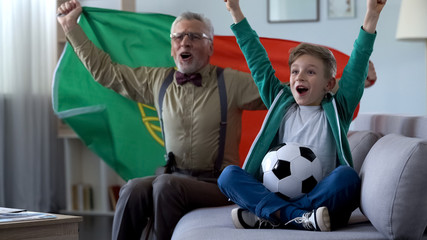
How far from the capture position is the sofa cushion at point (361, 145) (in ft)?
7.23

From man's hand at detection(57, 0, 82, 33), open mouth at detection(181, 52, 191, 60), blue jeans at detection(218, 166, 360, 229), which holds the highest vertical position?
man's hand at detection(57, 0, 82, 33)

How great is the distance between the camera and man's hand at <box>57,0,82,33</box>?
2.79 m

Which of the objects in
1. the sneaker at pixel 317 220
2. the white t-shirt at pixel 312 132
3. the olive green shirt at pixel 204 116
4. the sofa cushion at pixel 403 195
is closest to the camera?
the sofa cushion at pixel 403 195

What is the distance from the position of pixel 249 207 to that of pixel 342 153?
1.18ft

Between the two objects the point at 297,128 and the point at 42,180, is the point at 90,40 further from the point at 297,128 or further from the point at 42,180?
the point at 42,180

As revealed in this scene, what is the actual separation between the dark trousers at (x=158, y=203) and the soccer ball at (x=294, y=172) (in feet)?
1.51

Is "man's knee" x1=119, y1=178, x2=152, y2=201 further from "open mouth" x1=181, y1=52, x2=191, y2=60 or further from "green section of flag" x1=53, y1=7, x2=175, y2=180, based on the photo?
"green section of flag" x1=53, y1=7, x2=175, y2=180

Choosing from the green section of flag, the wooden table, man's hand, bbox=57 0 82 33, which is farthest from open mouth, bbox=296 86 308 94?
man's hand, bbox=57 0 82 33

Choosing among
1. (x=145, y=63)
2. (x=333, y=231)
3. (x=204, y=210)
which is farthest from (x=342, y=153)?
(x=145, y=63)

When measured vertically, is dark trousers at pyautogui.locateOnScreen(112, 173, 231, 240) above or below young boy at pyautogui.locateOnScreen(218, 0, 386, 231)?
below

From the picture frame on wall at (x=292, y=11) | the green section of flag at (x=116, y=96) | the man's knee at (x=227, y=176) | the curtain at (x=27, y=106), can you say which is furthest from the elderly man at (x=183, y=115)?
the picture frame on wall at (x=292, y=11)

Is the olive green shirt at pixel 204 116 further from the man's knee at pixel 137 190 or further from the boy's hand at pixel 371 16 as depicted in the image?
the boy's hand at pixel 371 16

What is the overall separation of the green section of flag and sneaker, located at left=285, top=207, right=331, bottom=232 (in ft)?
4.71

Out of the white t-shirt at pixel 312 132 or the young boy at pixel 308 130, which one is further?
the white t-shirt at pixel 312 132
